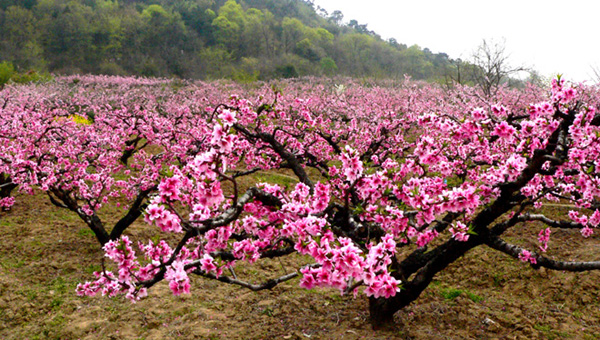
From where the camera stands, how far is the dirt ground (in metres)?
3.97

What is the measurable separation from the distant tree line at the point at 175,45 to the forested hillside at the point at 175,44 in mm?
114

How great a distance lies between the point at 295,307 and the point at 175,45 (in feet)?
171

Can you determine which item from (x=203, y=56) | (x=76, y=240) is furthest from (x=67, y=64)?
(x=76, y=240)

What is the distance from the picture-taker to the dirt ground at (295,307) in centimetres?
397

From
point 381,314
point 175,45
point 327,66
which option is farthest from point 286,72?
point 381,314

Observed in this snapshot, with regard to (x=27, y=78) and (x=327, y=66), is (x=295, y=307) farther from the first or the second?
(x=327, y=66)

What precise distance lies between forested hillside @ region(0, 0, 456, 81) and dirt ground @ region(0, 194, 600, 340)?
30.5 metres

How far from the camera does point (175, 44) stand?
50.3m

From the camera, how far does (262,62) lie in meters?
48.6

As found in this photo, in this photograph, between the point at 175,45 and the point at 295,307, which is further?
the point at 175,45

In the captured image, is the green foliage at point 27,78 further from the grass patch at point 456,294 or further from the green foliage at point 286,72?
the grass patch at point 456,294

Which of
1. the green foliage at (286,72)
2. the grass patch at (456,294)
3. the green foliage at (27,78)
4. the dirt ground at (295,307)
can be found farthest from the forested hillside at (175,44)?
the grass patch at (456,294)

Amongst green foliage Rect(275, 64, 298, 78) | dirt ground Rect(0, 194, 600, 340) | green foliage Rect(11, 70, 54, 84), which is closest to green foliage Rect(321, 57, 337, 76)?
green foliage Rect(275, 64, 298, 78)

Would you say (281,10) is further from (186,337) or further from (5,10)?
(186,337)
